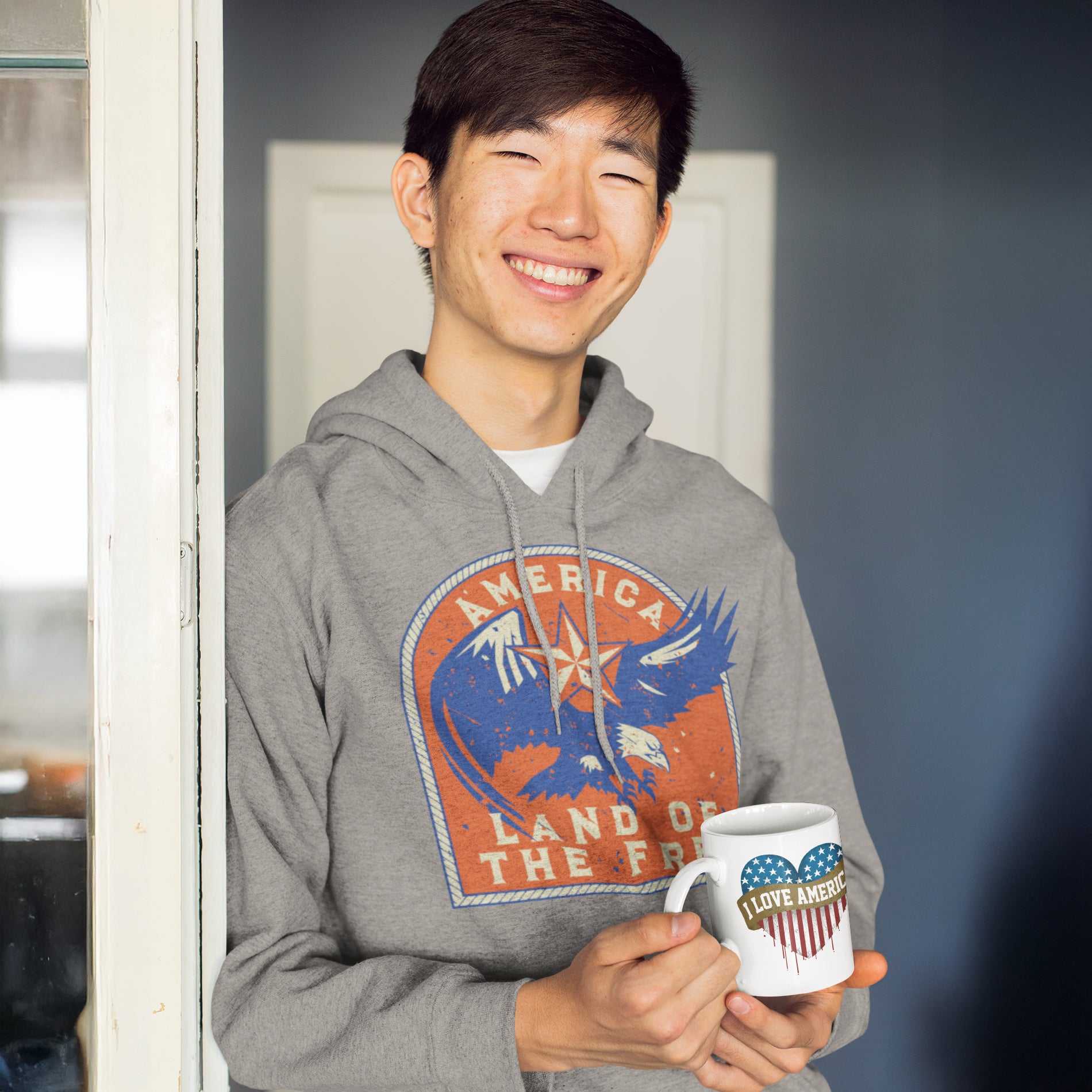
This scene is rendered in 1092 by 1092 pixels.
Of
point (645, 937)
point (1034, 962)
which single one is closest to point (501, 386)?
point (645, 937)

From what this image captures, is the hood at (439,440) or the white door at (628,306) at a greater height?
the white door at (628,306)

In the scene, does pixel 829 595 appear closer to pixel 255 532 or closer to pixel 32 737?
pixel 255 532

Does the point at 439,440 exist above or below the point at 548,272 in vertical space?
below

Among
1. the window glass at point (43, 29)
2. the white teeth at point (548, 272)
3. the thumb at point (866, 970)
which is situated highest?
the window glass at point (43, 29)

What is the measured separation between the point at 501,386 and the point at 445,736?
1.11 ft

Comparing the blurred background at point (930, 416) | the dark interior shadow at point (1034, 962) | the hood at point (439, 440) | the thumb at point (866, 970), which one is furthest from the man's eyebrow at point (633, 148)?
the dark interior shadow at point (1034, 962)

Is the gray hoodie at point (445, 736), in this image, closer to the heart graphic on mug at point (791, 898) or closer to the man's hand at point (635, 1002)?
the man's hand at point (635, 1002)

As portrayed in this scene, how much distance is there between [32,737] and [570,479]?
0.48 m

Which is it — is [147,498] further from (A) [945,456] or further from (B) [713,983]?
(A) [945,456]

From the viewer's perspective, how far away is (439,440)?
0.92 metres

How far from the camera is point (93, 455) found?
67 centimetres

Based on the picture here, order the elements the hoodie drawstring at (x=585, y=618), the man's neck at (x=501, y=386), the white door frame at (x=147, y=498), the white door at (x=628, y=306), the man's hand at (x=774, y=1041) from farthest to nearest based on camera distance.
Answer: the white door at (x=628, y=306) → the man's neck at (x=501, y=386) → the hoodie drawstring at (x=585, y=618) → the man's hand at (x=774, y=1041) → the white door frame at (x=147, y=498)

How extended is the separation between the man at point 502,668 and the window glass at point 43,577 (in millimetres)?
113

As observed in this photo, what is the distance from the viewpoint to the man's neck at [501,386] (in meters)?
0.97
